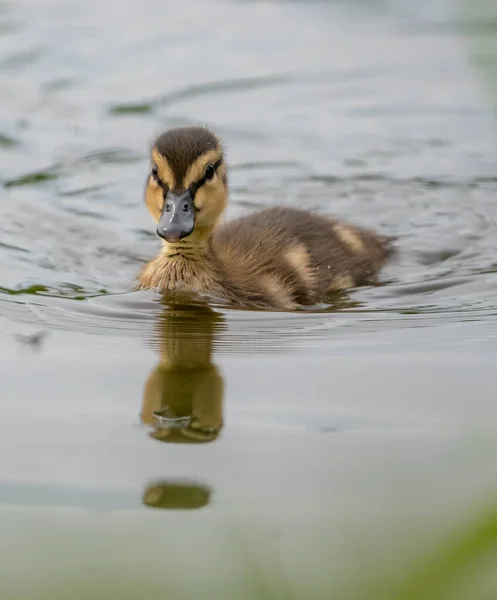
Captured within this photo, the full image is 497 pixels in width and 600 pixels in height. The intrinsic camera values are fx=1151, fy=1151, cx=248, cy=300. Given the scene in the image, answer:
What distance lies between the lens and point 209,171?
4.02 metres

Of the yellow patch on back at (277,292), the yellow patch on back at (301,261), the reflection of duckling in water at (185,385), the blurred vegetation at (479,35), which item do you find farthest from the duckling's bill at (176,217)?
the blurred vegetation at (479,35)

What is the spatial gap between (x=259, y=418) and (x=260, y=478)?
0.41 metres

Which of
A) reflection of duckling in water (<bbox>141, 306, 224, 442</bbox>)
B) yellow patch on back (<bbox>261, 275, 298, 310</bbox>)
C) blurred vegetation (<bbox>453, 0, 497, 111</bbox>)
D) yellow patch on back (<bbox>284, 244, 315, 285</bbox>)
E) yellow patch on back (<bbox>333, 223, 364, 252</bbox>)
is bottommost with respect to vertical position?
blurred vegetation (<bbox>453, 0, 497, 111</bbox>)

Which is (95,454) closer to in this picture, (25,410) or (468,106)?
(25,410)

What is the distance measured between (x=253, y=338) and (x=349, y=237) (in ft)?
4.70

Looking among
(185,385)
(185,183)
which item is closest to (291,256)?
(185,183)

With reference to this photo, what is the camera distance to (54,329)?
3426mm

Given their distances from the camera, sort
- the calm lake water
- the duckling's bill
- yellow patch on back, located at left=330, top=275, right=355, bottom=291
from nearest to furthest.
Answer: the calm lake water < the duckling's bill < yellow patch on back, located at left=330, top=275, right=355, bottom=291

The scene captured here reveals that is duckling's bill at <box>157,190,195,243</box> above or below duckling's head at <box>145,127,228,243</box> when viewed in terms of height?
below

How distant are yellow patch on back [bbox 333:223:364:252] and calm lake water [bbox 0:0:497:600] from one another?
6.5 inches

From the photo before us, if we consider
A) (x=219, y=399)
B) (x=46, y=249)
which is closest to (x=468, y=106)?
(x=46, y=249)

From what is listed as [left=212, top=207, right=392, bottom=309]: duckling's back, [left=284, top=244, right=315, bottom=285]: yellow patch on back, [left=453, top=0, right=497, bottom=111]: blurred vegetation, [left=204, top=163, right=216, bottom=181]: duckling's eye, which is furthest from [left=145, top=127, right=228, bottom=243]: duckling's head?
[left=453, top=0, right=497, bottom=111]: blurred vegetation

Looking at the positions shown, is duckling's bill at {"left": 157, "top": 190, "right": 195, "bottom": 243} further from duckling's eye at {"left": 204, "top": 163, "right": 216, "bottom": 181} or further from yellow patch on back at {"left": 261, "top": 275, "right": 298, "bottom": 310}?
yellow patch on back at {"left": 261, "top": 275, "right": 298, "bottom": 310}

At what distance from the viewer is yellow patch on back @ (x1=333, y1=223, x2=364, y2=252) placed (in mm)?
4616
